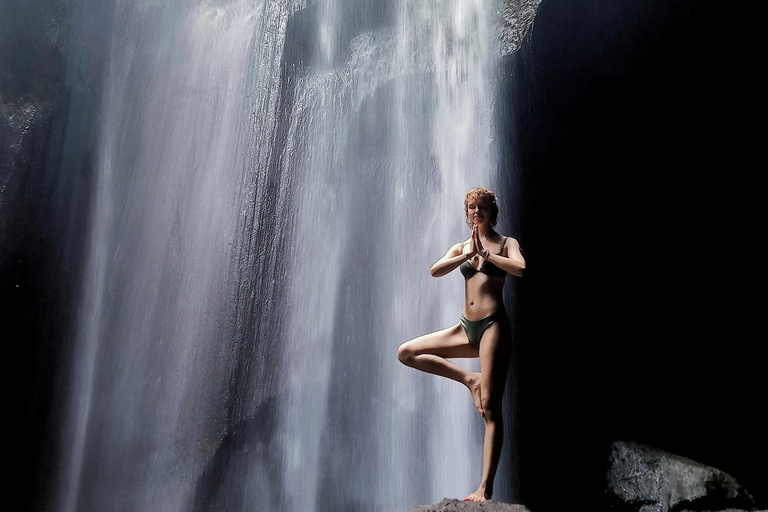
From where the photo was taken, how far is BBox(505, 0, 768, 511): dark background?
22.6ft

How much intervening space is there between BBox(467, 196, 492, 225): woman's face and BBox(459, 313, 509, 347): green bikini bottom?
0.58 m

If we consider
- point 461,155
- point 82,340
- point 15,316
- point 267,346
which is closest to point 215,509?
point 267,346

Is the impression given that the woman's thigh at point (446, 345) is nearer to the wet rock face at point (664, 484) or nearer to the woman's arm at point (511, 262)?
the woman's arm at point (511, 262)

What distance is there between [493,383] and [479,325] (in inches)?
13.3

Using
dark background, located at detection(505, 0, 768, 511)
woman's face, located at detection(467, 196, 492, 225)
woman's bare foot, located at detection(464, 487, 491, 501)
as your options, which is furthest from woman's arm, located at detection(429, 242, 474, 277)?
dark background, located at detection(505, 0, 768, 511)

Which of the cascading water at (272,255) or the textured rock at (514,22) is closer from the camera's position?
the cascading water at (272,255)

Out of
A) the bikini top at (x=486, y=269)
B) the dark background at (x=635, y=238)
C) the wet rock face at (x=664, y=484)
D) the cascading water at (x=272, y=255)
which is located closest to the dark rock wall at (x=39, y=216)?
the cascading water at (x=272, y=255)

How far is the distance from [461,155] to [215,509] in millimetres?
5920

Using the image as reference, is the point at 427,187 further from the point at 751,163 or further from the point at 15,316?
the point at 15,316

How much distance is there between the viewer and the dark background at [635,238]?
271 inches

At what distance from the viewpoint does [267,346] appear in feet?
26.3

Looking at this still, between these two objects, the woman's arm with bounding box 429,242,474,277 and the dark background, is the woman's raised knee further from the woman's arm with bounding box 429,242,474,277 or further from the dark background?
the dark background

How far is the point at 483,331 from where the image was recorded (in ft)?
10.6

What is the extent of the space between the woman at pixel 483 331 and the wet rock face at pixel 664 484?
377cm
